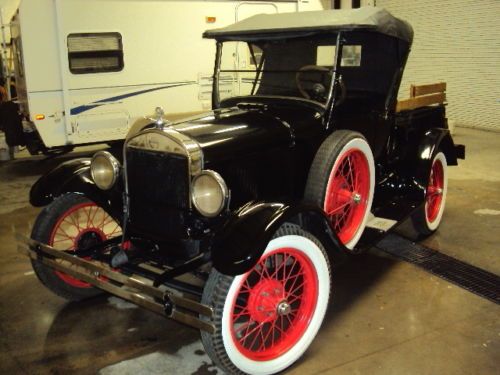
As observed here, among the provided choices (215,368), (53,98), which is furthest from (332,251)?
(53,98)

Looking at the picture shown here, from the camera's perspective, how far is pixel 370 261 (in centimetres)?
401

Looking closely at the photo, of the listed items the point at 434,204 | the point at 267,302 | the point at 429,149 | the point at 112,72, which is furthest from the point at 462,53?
the point at 267,302

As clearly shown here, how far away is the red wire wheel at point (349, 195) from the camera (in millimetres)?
3297

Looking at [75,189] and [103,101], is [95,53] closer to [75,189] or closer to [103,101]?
[103,101]

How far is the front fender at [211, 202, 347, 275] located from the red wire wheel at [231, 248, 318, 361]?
0.58 ft

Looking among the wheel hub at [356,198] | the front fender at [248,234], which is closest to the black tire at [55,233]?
the front fender at [248,234]

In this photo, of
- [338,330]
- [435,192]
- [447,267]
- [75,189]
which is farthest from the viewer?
[435,192]

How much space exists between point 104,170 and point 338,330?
5.55 feet

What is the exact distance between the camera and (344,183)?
3.38m

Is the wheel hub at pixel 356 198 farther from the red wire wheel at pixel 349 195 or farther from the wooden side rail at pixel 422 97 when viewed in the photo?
the wooden side rail at pixel 422 97

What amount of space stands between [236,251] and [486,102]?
929cm

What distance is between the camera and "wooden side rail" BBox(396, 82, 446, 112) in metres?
4.36

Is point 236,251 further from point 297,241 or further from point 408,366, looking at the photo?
point 408,366

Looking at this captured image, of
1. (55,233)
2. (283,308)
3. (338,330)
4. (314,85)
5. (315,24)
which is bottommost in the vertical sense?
(338,330)
